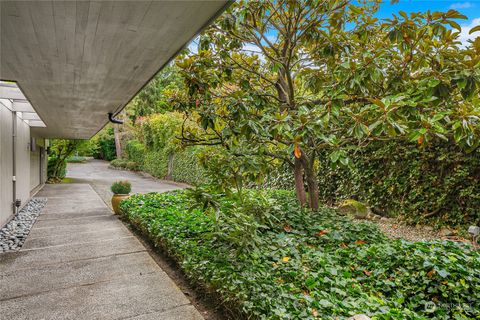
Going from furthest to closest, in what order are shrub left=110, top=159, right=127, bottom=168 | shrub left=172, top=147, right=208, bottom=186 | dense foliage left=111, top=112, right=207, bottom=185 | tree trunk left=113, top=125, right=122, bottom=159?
tree trunk left=113, top=125, right=122, bottom=159 → shrub left=110, top=159, right=127, bottom=168 → dense foliage left=111, top=112, right=207, bottom=185 → shrub left=172, top=147, right=208, bottom=186

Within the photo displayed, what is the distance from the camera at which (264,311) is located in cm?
222

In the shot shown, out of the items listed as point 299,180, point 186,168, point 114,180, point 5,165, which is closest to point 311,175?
point 299,180

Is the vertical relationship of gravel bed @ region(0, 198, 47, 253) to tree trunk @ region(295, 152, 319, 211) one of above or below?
below

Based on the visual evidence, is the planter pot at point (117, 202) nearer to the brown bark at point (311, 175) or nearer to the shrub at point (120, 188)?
the shrub at point (120, 188)

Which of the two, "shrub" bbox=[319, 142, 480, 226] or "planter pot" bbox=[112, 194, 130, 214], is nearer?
"shrub" bbox=[319, 142, 480, 226]

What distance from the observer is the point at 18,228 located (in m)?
5.59

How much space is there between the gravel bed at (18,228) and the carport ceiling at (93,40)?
2.43 meters

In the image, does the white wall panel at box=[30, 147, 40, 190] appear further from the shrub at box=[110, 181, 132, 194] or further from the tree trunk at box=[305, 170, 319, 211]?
the tree trunk at box=[305, 170, 319, 211]

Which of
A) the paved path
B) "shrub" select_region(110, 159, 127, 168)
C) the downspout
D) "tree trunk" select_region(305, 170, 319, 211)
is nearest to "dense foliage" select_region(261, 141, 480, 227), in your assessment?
"tree trunk" select_region(305, 170, 319, 211)

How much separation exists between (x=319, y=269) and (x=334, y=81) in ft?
8.43

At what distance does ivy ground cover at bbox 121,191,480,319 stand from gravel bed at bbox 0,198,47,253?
239 centimetres

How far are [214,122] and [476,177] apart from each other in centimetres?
433

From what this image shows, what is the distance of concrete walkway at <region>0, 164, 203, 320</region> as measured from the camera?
270 cm

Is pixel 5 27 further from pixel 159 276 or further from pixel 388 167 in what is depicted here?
pixel 388 167
